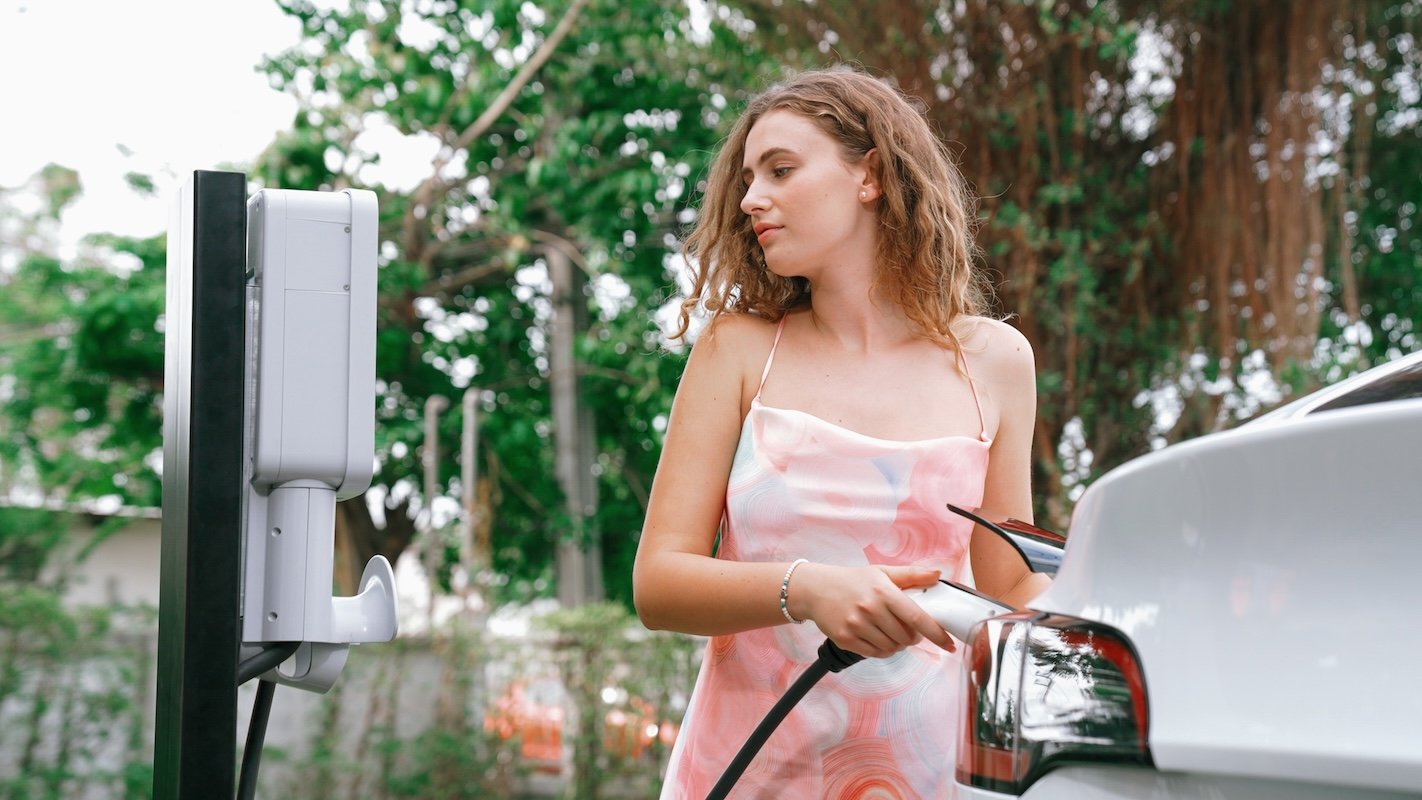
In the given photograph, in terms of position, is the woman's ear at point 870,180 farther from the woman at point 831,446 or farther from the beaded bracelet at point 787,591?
the beaded bracelet at point 787,591

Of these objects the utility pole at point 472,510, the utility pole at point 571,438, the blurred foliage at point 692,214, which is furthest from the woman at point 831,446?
the utility pole at point 571,438

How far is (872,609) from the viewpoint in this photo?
1269 mm

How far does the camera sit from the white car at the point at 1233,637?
30.1 inches

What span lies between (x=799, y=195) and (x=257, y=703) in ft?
3.19

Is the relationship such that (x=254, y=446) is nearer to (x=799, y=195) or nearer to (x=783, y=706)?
(x=783, y=706)

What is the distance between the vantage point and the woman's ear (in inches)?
70.0

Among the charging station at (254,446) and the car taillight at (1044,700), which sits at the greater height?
the charging station at (254,446)

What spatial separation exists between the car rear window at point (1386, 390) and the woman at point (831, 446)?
480 millimetres

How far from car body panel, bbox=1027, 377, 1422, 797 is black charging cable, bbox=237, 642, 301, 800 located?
2.87 ft

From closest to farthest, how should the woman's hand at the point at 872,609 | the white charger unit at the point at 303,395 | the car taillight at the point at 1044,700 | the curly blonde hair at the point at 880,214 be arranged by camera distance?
the car taillight at the point at 1044,700 < the woman's hand at the point at 872,609 < the white charger unit at the point at 303,395 < the curly blonde hair at the point at 880,214

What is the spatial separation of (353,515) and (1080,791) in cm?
1038

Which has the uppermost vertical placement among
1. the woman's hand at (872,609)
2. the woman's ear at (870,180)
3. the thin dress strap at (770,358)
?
the woman's ear at (870,180)

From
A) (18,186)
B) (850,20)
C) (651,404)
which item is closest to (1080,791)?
(850,20)

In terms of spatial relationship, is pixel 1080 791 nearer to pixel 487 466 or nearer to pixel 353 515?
pixel 487 466
